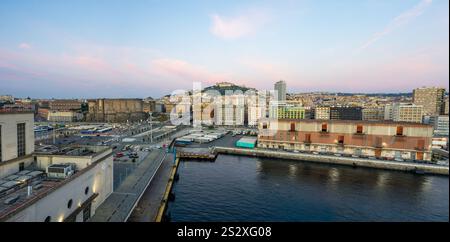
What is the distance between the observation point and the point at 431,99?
1829 inches

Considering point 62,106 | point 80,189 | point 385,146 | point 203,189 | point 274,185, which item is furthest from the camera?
point 62,106

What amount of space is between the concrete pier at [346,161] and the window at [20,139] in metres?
15.6

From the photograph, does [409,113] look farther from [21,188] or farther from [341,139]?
[21,188]

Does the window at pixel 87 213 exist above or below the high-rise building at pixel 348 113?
below

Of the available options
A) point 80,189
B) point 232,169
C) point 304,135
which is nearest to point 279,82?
point 304,135

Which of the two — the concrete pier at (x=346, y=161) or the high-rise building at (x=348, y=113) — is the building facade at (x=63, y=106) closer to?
the concrete pier at (x=346, y=161)

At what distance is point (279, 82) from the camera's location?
69.6m

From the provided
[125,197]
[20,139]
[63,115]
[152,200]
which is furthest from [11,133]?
[63,115]

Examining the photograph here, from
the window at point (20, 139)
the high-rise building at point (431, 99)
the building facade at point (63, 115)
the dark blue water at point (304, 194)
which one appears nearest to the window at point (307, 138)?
the dark blue water at point (304, 194)

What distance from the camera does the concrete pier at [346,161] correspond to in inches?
624

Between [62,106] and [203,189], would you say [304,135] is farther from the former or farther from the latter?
[62,106]

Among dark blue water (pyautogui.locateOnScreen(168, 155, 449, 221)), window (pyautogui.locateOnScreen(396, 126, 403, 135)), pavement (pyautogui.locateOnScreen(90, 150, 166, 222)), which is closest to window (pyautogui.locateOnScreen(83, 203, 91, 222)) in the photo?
pavement (pyautogui.locateOnScreen(90, 150, 166, 222))

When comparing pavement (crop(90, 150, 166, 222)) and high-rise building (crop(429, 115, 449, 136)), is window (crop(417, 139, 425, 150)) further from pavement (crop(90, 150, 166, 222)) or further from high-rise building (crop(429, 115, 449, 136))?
pavement (crop(90, 150, 166, 222))

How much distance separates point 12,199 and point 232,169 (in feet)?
40.8
